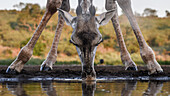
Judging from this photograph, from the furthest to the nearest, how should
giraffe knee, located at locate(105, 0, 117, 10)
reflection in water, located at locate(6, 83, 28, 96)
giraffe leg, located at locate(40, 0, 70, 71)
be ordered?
giraffe knee, located at locate(105, 0, 117, 10)
giraffe leg, located at locate(40, 0, 70, 71)
reflection in water, located at locate(6, 83, 28, 96)

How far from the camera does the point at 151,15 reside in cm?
7038

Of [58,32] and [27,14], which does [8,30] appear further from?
[58,32]

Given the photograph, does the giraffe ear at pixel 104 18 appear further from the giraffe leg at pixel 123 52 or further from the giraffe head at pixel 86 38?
the giraffe leg at pixel 123 52

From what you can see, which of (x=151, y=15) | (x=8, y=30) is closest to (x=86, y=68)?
(x=8, y=30)

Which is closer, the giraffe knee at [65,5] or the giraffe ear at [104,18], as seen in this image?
the giraffe ear at [104,18]

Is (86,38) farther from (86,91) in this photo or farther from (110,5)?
(110,5)

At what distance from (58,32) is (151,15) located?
6244cm

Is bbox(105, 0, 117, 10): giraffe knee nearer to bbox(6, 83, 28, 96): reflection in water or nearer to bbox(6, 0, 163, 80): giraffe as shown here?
bbox(6, 0, 163, 80): giraffe

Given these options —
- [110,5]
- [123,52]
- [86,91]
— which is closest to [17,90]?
[86,91]

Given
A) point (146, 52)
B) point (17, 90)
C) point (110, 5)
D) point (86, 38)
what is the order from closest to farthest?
point (17, 90) → point (86, 38) → point (146, 52) → point (110, 5)

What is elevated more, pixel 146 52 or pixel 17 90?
pixel 146 52

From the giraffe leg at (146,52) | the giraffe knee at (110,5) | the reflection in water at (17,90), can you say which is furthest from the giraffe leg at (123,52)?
the reflection in water at (17,90)

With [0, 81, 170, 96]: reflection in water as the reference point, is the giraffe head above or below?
above

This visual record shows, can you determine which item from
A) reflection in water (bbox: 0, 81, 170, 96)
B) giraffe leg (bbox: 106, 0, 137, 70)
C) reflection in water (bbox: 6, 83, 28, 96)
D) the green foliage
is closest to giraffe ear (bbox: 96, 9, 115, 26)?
reflection in water (bbox: 0, 81, 170, 96)
